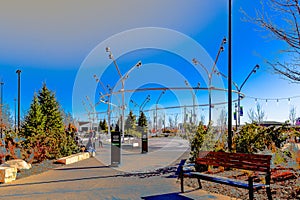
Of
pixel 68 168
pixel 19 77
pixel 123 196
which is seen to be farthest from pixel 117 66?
pixel 123 196

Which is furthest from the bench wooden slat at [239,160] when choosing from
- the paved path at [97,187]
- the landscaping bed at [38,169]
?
the landscaping bed at [38,169]

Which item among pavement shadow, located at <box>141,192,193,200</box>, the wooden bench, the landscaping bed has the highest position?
the wooden bench

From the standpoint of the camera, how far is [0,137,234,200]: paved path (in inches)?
243

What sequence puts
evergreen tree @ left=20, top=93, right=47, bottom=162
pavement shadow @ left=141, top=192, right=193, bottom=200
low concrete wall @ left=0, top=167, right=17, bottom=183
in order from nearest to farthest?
pavement shadow @ left=141, top=192, right=193, bottom=200
low concrete wall @ left=0, top=167, right=17, bottom=183
evergreen tree @ left=20, top=93, right=47, bottom=162

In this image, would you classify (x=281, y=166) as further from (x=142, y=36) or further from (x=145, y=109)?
(x=145, y=109)

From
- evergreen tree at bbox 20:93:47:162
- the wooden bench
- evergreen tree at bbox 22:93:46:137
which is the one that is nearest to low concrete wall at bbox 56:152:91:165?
evergreen tree at bbox 20:93:47:162

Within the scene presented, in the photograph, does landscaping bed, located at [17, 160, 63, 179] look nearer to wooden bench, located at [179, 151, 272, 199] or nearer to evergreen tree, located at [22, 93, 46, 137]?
evergreen tree, located at [22, 93, 46, 137]

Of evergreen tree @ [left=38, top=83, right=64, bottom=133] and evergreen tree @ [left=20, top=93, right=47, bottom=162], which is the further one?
evergreen tree @ [left=38, top=83, right=64, bottom=133]

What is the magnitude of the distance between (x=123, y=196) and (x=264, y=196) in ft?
9.55

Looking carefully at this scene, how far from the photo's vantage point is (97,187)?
277 inches

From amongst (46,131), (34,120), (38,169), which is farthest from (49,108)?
(38,169)

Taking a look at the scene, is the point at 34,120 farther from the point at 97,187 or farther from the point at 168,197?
the point at 168,197

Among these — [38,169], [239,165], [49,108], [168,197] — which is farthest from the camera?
[49,108]

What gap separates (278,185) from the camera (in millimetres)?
6309
